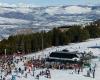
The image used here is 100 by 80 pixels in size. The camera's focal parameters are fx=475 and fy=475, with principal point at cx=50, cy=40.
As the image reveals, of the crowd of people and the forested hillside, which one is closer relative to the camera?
the crowd of people

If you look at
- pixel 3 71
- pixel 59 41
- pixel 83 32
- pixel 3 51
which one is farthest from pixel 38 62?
pixel 83 32

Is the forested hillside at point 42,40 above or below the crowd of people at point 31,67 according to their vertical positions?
above

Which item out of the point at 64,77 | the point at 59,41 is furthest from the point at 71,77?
the point at 59,41

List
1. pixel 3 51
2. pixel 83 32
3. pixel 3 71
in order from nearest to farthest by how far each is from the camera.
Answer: pixel 3 71 → pixel 3 51 → pixel 83 32

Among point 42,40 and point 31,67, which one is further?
point 42,40

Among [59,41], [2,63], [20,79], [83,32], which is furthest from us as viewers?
[83,32]

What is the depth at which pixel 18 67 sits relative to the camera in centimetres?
5297

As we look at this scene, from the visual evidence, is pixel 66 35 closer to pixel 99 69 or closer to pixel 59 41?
pixel 59 41

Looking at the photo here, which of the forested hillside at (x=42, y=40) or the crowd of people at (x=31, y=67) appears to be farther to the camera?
the forested hillside at (x=42, y=40)

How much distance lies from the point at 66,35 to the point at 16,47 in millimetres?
14093

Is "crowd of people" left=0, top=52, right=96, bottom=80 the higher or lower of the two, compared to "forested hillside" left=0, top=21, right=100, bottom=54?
lower

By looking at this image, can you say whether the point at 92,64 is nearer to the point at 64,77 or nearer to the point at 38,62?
the point at 38,62

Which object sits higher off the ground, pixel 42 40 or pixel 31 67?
pixel 42 40

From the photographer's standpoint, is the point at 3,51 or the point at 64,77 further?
the point at 3,51
